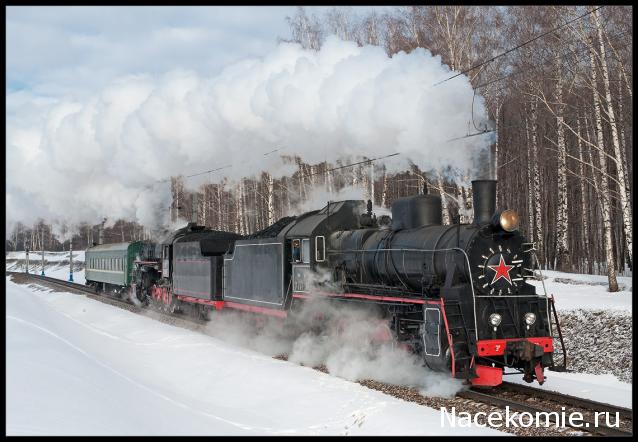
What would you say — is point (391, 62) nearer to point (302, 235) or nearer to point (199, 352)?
point (302, 235)

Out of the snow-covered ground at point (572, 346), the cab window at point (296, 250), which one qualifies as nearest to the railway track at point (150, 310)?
the snow-covered ground at point (572, 346)

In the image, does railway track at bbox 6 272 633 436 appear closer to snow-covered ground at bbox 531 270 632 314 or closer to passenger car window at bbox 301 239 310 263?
passenger car window at bbox 301 239 310 263

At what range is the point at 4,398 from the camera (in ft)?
22.1

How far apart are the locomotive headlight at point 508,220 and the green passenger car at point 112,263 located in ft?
63.6

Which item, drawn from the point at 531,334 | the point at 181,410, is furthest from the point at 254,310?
the point at 531,334

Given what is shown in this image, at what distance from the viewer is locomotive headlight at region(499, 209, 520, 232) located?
30.2ft

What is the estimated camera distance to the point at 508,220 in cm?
923

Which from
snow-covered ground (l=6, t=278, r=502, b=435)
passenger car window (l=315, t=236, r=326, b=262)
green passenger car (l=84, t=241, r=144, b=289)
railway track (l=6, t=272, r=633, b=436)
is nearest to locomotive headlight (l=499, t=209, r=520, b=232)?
railway track (l=6, t=272, r=633, b=436)

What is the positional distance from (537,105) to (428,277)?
645 inches

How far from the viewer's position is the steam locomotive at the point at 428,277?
9289mm

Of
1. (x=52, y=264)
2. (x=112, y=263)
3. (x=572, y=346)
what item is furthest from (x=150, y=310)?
(x=52, y=264)

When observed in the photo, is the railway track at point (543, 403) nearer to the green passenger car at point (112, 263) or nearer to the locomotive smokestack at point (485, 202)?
the locomotive smokestack at point (485, 202)

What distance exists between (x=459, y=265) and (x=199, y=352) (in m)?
6.89

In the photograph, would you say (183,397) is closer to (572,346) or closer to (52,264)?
(572,346)
